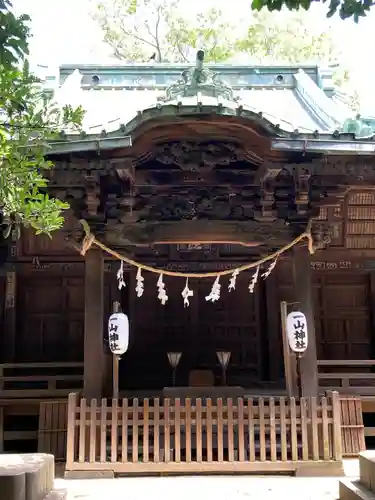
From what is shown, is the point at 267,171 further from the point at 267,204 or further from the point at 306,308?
the point at 306,308

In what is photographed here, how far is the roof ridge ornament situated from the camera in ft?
26.2

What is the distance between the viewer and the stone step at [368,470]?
491cm

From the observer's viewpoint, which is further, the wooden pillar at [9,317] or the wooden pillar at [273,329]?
the wooden pillar at [273,329]

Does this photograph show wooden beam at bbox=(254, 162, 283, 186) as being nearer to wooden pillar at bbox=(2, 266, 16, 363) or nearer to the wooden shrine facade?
the wooden shrine facade

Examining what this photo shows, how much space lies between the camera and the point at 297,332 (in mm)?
8016

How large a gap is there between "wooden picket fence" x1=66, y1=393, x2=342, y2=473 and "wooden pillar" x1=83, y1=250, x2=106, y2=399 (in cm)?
70

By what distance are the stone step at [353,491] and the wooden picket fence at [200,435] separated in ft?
5.38

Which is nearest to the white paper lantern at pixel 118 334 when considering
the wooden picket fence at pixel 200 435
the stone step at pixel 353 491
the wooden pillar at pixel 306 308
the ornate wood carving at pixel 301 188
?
the wooden picket fence at pixel 200 435

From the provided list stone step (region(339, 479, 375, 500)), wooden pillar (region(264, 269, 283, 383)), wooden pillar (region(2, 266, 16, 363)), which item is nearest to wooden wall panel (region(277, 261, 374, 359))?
wooden pillar (region(264, 269, 283, 383))

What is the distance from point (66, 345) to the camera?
11.3 meters

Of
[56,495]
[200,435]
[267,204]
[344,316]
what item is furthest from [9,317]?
[344,316]

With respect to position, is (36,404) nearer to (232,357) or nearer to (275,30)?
(232,357)

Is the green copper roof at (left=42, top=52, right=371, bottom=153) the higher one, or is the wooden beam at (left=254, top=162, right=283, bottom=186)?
the green copper roof at (left=42, top=52, right=371, bottom=153)

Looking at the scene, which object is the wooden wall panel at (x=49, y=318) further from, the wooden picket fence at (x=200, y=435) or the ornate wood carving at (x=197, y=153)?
the ornate wood carving at (x=197, y=153)
